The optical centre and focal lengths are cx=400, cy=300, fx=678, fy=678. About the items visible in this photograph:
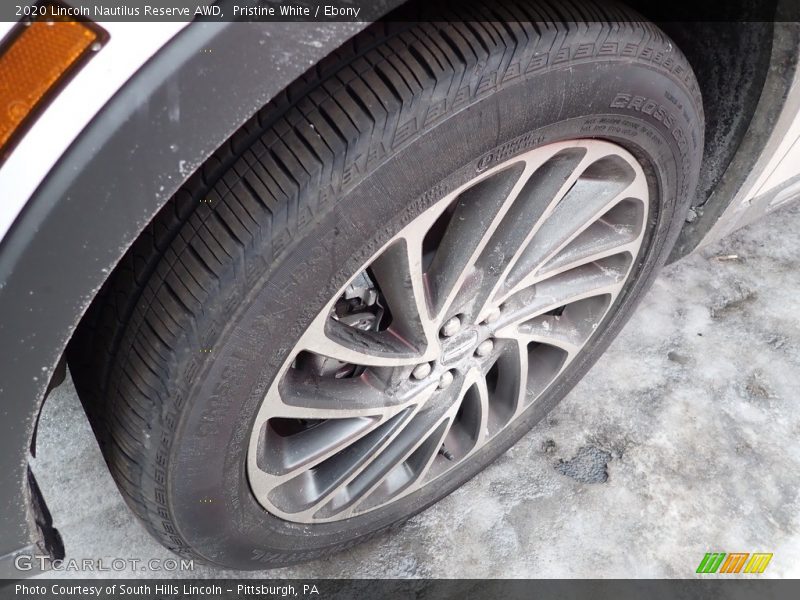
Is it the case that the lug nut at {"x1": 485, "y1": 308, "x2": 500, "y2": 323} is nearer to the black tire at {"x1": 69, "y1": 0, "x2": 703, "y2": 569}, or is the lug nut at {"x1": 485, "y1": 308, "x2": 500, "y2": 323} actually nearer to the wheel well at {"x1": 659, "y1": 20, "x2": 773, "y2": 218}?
the black tire at {"x1": 69, "y1": 0, "x2": 703, "y2": 569}

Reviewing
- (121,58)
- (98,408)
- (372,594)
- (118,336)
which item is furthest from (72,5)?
(372,594)

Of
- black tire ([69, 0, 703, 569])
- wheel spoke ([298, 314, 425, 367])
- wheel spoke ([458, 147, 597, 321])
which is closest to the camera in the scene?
black tire ([69, 0, 703, 569])

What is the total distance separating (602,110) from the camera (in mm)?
1205

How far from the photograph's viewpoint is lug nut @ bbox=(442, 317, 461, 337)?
1385 millimetres

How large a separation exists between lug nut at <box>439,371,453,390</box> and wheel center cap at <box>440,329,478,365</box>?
3 centimetres

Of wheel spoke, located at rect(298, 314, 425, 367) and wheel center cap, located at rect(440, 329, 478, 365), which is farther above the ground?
wheel center cap, located at rect(440, 329, 478, 365)

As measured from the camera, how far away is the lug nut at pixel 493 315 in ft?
4.77

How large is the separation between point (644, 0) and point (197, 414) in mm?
1337

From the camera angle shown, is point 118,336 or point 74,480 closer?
point 118,336

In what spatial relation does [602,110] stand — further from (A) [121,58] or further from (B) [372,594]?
(B) [372,594]

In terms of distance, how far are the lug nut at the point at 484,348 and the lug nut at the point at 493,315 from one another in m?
0.06

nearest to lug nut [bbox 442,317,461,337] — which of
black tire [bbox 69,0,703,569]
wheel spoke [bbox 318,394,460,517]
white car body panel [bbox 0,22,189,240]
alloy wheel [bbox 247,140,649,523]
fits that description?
alloy wheel [bbox 247,140,649,523]
